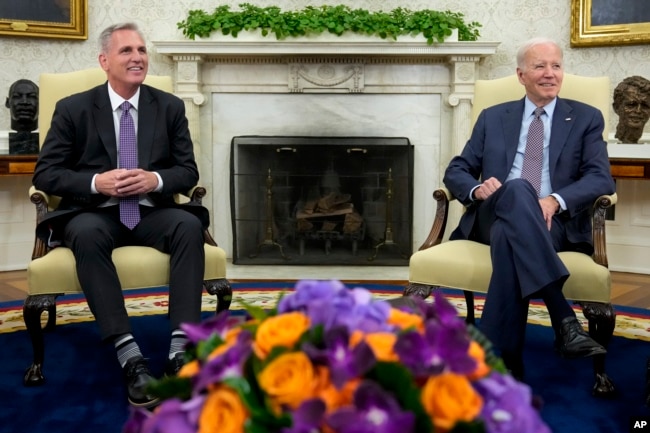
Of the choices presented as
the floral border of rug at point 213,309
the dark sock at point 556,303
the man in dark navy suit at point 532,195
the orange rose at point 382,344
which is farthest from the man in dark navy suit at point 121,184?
the orange rose at point 382,344

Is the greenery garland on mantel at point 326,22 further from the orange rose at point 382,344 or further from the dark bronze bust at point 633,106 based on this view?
the orange rose at point 382,344

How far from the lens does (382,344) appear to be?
2.90 feet

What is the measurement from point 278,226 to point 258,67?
4.02ft

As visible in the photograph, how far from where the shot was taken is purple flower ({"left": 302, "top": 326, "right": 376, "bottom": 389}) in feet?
2.70

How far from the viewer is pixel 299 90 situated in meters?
5.47

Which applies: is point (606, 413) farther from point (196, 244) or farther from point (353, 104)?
point (353, 104)

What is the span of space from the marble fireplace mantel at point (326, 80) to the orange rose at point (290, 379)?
456 centimetres

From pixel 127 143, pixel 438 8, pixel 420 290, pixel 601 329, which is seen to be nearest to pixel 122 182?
pixel 127 143

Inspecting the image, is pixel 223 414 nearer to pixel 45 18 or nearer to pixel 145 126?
pixel 145 126

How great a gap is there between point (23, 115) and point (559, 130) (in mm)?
3359

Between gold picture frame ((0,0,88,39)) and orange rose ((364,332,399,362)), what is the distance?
5.05 meters

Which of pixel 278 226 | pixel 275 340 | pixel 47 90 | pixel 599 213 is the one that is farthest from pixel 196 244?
pixel 278 226

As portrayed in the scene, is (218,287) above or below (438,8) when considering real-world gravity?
below

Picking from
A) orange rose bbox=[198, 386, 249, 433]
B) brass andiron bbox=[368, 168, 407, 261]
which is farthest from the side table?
orange rose bbox=[198, 386, 249, 433]
